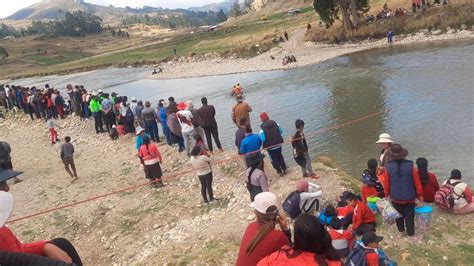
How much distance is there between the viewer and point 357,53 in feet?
135

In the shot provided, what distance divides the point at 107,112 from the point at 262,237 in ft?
56.8

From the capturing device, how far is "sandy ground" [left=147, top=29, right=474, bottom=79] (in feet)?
134

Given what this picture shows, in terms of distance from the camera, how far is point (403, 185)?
7.89 meters

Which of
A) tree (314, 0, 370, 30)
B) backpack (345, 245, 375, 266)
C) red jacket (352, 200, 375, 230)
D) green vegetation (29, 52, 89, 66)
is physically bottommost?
red jacket (352, 200, 375, 230)

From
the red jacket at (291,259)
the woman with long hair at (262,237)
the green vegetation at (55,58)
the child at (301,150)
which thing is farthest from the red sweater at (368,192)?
the green vegetation at (55,58)

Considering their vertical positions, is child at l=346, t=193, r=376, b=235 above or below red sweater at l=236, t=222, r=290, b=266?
below

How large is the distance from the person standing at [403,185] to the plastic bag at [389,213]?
73 mm

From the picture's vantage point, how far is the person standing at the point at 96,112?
68.3 ft

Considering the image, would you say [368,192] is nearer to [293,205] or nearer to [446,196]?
[446,196]

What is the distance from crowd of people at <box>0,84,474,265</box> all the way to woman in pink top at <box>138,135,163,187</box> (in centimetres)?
3

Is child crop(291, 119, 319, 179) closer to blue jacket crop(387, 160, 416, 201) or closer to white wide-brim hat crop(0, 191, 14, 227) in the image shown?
blue jacket crop(387, 160, 416, 201)

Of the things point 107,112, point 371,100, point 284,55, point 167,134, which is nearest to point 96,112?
point 107,112

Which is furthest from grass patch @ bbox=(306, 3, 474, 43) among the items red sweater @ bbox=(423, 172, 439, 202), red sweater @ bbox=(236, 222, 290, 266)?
red sweater @ bbox=(236, 222, 290, 266)

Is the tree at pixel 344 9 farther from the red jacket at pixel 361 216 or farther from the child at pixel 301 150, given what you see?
the red jacket at pixel 361 216
